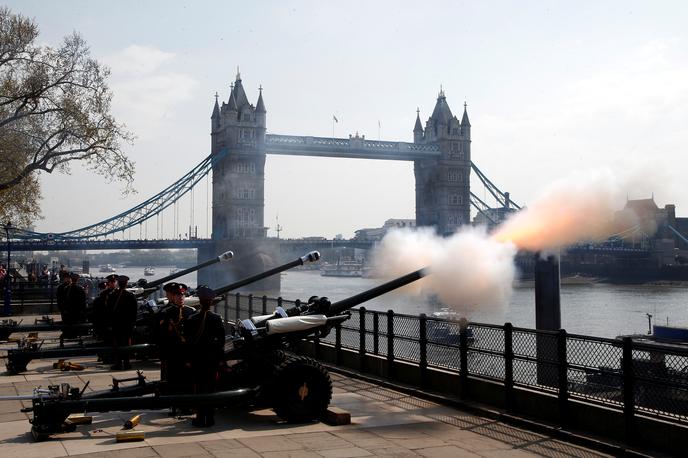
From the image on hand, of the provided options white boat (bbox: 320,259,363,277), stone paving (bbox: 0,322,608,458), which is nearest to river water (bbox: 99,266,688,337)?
stone paving (bbox: 0,322,608,458)

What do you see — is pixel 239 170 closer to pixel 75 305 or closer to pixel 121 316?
pixel 75 305

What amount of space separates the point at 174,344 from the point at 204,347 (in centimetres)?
48

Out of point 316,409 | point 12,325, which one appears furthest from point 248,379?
point 12,325

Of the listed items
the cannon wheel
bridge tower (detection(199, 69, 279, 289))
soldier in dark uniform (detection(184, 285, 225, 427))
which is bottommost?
the cannon wheel

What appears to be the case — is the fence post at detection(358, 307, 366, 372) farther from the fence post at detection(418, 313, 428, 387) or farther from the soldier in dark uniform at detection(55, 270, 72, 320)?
the soldier in dark uniform at detection(55, 270, 72, 320)

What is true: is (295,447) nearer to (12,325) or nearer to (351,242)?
(12,325)

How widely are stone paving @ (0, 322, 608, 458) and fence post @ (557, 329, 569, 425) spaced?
43cm

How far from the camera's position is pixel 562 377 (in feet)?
30.8

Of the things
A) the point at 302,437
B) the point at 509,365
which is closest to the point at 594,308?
the point at 509,365

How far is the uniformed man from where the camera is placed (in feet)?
30.1

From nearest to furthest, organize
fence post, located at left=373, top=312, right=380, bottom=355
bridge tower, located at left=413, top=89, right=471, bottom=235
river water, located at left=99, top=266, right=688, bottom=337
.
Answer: fence post, located at left=373, top=312, right=380, bottom=355 → river water, located at left=99, top=266, right=688, bottom=337 → bridge tower, located at left=413, top=89, right=471, bottom=235

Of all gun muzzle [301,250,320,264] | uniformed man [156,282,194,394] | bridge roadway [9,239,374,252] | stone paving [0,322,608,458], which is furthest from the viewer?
bridge roadway [9,239,374,252]

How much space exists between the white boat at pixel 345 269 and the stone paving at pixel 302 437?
10321 cm

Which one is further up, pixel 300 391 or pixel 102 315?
pixel 102 315
